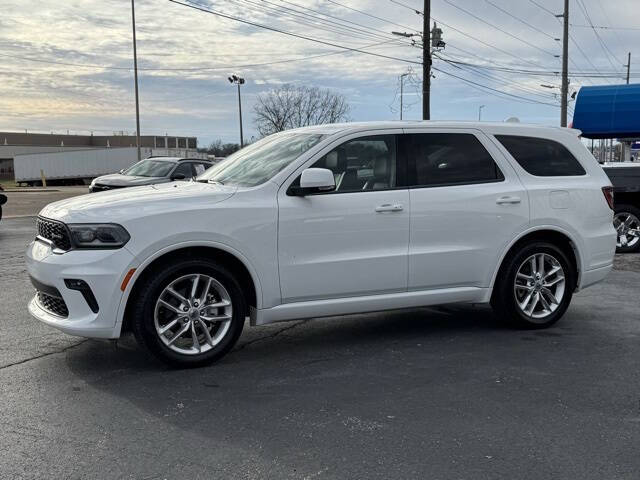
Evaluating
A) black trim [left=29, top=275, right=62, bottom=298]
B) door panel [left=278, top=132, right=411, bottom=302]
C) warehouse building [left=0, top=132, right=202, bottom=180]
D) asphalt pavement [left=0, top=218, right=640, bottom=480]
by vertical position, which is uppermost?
warehouse building [left=0, top=132, right=202, bottom=180]

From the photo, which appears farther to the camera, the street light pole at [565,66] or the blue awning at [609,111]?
the street light pole at [565,66]

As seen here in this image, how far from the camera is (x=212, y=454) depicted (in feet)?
11.2

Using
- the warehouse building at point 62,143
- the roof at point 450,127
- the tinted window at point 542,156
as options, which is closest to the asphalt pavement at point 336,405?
the tinted window at point 542,156

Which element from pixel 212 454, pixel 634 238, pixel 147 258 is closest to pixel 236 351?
pixel 147 258

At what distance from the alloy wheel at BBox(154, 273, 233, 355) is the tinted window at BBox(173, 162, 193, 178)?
11.4 m

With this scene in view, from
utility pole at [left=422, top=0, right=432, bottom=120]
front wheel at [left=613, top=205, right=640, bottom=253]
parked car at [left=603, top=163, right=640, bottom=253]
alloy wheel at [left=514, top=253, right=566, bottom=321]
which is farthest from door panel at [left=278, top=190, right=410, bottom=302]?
utility pole at [left=422, top=0, right=432, bottom=120]

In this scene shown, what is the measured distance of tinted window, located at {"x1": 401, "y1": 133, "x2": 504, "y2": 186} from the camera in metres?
5.48

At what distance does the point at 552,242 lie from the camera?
605 cm

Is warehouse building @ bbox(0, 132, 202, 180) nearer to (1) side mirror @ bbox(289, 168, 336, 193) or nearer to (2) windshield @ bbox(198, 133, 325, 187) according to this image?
(2) windshield @ bbox(198, 133, 325, 187)

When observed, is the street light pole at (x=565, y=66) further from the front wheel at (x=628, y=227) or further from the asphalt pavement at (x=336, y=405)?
the asphalt pavement at (x=336, y=405)

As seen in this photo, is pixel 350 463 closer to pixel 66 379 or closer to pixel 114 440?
pixel 114 440

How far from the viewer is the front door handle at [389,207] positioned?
17.0 feet

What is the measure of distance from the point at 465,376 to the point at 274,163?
224cm

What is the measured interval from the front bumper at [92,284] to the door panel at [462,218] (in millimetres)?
2341
